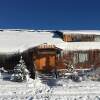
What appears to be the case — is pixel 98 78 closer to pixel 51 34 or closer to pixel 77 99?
pixel 77 99

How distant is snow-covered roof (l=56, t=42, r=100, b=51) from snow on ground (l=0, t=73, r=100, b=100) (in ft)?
35.5

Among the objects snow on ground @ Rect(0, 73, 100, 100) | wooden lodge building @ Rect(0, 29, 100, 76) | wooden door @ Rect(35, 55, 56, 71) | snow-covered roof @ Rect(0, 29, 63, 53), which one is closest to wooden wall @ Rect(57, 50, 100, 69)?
wooden lodge building @ Rect(0, 29, 100, 76)

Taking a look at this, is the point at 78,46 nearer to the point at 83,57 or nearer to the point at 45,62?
the point at 83,57

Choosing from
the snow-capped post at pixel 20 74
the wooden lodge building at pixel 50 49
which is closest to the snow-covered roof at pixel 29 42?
the wooden lodge building at pixel 50 49

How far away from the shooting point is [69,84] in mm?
27984

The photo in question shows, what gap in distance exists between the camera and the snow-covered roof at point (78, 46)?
40.4 meters

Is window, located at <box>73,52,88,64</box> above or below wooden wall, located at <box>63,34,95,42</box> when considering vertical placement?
below

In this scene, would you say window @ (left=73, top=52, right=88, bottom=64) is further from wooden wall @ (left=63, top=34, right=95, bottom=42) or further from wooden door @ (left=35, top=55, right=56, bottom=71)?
wooden door @ (left=35, top=55, right=56, bottom=71)

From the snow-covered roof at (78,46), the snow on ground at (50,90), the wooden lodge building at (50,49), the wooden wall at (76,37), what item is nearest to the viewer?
the snow on ground at (50,90)

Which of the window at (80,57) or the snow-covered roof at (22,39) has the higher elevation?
the snow-covered roof at (22,39)

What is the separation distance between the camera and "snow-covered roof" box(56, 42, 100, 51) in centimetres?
4039

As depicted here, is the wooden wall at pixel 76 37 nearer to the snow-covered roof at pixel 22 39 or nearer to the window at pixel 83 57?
the snow-covered roof at pixel 22 39

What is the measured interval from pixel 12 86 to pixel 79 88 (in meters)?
4.93

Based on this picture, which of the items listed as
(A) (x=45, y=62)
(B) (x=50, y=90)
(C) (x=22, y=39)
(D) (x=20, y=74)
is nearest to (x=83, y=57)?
(A) (x=45, y=62)
